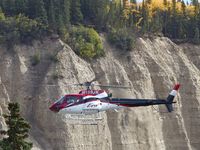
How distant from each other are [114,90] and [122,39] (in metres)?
8.76

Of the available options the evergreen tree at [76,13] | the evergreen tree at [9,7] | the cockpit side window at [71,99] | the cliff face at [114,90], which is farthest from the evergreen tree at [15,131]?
the evergreen tree at [76,13]

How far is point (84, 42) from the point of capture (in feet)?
326

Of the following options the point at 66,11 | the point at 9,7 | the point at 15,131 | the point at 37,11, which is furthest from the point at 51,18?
the point at 15,131

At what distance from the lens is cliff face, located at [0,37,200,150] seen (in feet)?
301

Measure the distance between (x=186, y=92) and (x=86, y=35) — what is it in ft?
57.7

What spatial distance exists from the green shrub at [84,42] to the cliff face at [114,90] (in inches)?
54.2

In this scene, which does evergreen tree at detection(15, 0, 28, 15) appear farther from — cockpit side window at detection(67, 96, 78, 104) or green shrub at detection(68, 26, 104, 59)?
cockpit side window at detection(67, 96, 78, 104)

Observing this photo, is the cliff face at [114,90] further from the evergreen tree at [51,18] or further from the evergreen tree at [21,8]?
the evergreen tree at [21,8]

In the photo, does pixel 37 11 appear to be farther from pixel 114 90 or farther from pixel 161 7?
pixel 161 7

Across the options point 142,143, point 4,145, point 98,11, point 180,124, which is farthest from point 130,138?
point 4,145

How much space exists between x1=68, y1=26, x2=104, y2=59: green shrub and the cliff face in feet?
4.51

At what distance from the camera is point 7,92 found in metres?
90.8

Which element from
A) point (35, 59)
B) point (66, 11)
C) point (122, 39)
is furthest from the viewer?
point (122, 39)

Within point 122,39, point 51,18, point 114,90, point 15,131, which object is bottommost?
point 114,90
